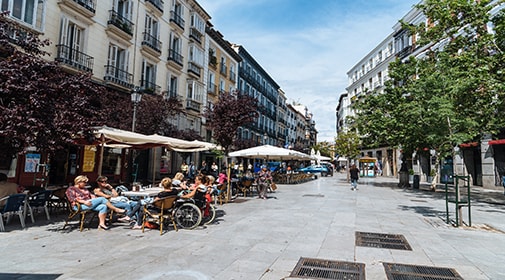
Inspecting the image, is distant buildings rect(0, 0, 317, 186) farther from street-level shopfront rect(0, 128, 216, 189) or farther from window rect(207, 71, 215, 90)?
street-level shopfront rect(0, 128, 216, 189)

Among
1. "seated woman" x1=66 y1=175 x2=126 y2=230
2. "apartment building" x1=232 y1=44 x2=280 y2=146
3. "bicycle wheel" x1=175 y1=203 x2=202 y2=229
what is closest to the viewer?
"seated woman" x1=66 y1=175 x2=126 y2=230

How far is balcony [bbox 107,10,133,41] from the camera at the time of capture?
1808 centimetres

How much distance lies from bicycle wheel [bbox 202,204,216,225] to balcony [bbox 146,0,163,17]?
711 inches

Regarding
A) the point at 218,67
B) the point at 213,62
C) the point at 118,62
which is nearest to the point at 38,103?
the point at 118,62

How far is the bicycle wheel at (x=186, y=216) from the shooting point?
7094mm

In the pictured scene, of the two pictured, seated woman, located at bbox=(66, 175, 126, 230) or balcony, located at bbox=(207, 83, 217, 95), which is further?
balcony, located at bbox=(207, 83, 217, 95)

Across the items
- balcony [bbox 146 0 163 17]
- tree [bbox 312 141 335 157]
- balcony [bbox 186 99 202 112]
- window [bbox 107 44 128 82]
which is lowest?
tree [bbox 312 141 335 157]

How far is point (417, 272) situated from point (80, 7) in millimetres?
18222

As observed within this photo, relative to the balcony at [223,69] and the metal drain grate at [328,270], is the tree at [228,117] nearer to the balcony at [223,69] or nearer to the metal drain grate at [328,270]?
the metal drain grate at [328,270]

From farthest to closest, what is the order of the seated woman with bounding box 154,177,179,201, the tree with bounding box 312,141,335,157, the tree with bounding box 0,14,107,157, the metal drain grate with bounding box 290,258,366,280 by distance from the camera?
the tree with bounding box 312,141,335,157 < the seated woman with bounding box 154,177,179,201 < the tree with bounding box 0,14,107,157 < the metal drain grate with bounding box 290,258,366,280

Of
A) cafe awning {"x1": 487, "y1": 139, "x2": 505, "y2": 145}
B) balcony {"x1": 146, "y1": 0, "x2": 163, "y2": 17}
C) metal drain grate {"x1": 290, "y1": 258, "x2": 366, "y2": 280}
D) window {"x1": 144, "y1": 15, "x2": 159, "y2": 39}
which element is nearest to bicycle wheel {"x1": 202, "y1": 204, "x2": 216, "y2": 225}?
metal drain grate {"x1": 290, "y1": 258, "x2": 366, "y2": 280}

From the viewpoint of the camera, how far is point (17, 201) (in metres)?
6.37

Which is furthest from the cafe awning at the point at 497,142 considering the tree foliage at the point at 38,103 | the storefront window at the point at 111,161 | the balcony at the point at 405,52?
the storefront window at the point at 111,161

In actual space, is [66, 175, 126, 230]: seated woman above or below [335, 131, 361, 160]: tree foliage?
below
